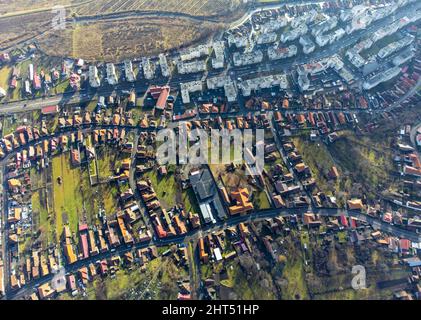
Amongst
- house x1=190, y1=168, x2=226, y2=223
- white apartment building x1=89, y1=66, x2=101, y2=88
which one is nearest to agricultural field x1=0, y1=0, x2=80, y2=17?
white apartment building x1=89, y1=66, x2=101, y2=88

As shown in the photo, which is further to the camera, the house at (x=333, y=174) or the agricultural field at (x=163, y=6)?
the agricultural field at (x=163, y=6)

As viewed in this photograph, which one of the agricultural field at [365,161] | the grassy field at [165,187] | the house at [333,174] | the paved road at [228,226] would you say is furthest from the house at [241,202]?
the agricultural field at [365,161]

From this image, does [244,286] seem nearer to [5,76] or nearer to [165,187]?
[165,187]

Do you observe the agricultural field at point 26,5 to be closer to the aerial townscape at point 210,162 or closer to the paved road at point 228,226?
the aerial townscape at point 210,162

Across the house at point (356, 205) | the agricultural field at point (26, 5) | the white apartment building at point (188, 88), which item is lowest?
the house at point (356, 205)

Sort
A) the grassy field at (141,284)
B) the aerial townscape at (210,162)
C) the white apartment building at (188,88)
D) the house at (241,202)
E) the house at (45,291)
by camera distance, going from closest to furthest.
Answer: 1. the house at (45,291)
2. the grassy field at (141,284)
3. the aerial townscape at (210,162)
4. the house at (241,202)
5. the white apartment building at (188,88)

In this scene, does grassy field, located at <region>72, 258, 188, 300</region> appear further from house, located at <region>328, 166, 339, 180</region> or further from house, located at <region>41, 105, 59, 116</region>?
house, located at <region>41, 105, 59, 116</region>
